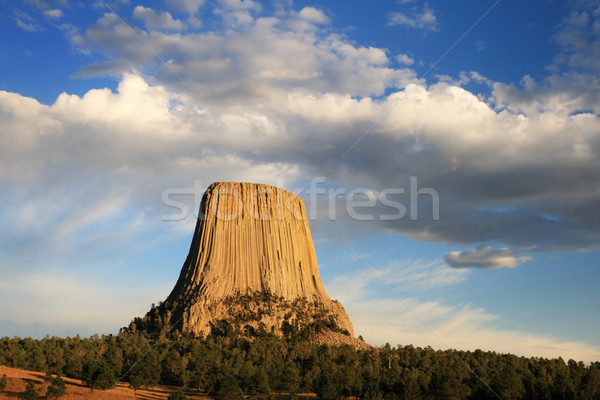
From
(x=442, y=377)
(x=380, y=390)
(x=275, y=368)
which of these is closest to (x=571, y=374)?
(x=442, y=377)

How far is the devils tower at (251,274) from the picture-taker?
89.3m

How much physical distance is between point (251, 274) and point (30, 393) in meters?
48.8

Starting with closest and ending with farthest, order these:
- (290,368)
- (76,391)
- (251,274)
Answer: (76,391) < (290,368) < (251,274)

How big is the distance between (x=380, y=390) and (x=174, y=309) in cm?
3981

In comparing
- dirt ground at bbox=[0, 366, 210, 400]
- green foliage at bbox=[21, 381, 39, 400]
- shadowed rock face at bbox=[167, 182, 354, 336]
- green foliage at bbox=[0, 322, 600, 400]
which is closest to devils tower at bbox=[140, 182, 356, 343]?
shadowed rock face at bbox=[167, 182, 354, 336]

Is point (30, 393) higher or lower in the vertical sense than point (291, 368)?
A: lower

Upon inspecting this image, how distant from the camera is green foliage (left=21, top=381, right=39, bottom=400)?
50.4 m

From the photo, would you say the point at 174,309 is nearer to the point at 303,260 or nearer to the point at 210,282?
the point at 210,282

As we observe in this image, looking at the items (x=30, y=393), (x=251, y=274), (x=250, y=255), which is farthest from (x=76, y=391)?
(x=250, y=255)

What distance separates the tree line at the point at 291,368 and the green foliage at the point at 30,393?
768 centimetres

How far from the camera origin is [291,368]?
65125mm

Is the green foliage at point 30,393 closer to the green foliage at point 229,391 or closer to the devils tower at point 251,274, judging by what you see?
the green foliage at point 229,391

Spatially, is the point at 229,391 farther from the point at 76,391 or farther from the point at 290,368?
the point at 76,391

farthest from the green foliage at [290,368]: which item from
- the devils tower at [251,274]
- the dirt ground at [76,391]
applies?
the devils tower at [251,274]
